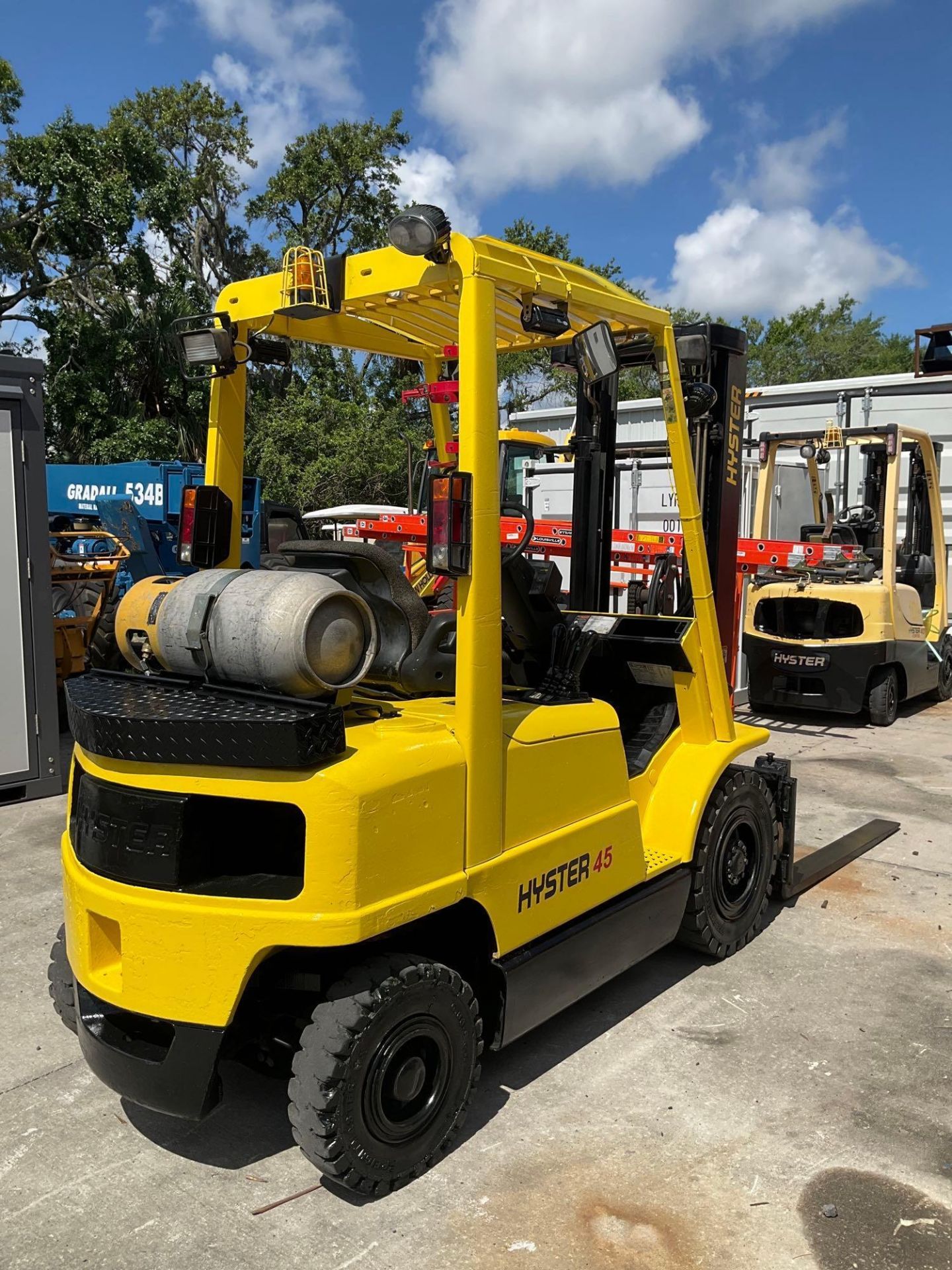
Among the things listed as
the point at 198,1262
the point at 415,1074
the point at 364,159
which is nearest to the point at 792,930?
the point at 415,1074

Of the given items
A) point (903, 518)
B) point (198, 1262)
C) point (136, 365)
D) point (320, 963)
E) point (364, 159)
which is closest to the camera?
point (198, 1262)

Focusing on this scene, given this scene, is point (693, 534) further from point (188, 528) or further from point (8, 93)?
point (8, 93)

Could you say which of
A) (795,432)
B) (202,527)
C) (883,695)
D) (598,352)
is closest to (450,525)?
(598,352)

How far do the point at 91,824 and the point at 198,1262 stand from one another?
1156 mm

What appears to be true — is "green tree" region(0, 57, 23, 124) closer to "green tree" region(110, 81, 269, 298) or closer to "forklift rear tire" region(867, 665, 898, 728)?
"green tree" region(110, 81, 269, 298)

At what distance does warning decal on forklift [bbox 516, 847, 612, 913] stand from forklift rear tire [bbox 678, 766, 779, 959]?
76 centimetres

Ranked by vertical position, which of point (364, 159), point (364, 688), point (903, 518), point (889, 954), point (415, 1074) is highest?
point (364, 159)

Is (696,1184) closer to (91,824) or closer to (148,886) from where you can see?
(148,886)

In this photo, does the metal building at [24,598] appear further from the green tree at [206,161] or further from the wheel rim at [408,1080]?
the green tree at [206,161]

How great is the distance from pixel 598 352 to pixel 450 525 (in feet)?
2.50

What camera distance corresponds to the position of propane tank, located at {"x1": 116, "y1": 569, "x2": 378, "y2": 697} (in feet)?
8.72

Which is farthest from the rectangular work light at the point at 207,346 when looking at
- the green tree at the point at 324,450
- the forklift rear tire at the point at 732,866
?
the green tree at the point at 324,450

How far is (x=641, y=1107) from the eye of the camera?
3.23m

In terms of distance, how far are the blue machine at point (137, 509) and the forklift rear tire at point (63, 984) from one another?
7669mm
